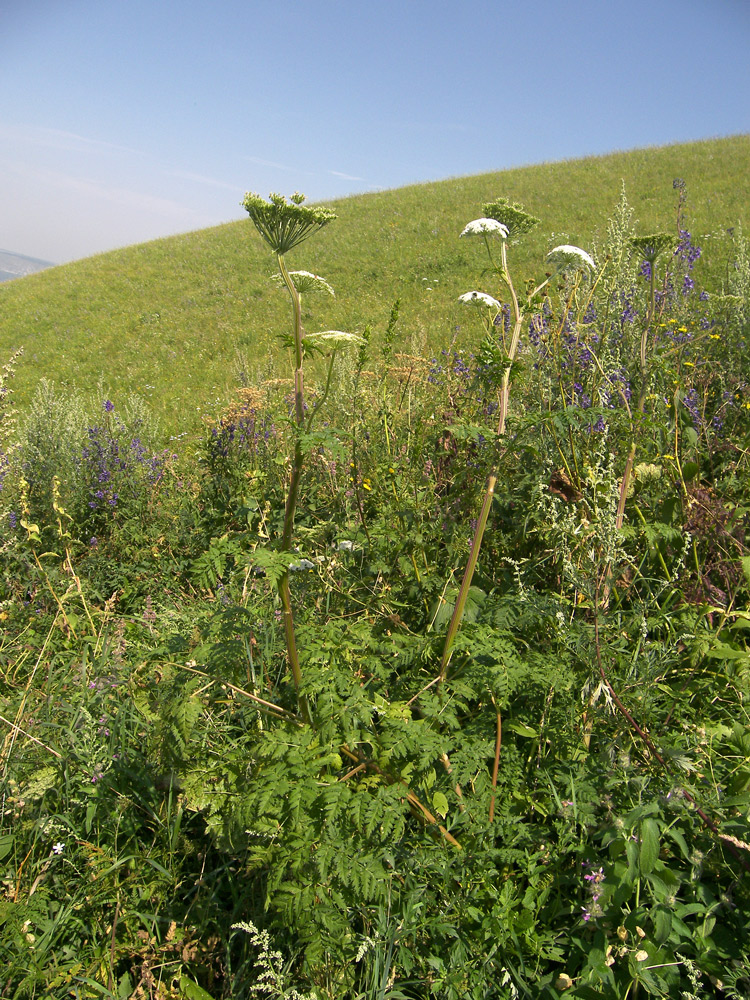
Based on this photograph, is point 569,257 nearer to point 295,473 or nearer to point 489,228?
point 489,228

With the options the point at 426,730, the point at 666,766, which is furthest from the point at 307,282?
the point at 666,766

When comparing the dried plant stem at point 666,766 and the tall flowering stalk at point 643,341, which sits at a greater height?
the tall flowering stalk at point 643,341

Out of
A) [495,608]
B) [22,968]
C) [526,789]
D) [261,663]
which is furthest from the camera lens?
[261,663]

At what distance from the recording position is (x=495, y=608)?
206cm

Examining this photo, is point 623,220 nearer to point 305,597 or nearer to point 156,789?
point 305,597

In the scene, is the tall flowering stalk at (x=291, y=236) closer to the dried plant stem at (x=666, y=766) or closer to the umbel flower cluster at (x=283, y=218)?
the umbel flower cluster at (x=283, y=218)

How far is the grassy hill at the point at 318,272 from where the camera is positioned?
1158 centimetres

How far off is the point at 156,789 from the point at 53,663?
1.13 metres

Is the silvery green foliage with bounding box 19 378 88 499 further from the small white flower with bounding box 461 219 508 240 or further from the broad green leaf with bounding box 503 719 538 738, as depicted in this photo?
the broad green leaf with bounding box 503 719 538 738

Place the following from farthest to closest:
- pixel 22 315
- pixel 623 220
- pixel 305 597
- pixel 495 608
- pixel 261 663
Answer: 1. pixel 22 315
2. pixel 623 220
3. pixel 305 597
4. pixel 261 663
5. pixel 495 608

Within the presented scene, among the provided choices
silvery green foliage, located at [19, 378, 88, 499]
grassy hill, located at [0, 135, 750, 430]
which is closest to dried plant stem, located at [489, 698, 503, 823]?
silvery green foliage, located at [19, 378, 88, 499]

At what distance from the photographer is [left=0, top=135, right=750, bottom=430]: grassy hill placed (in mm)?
11578

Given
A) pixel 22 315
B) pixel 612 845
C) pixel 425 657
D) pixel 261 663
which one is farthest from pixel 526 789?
pixel 22 315

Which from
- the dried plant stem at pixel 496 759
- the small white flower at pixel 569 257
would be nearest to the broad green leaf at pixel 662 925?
the dried plant stem at pixel 496 759
